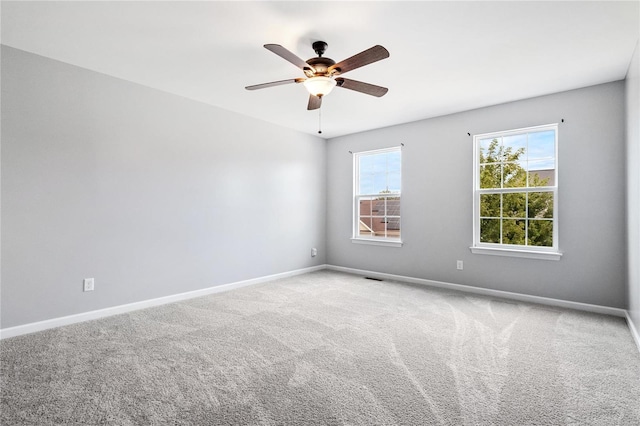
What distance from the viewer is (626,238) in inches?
125

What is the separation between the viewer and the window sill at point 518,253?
11.9 feet

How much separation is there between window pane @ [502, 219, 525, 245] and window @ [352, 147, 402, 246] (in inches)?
57.5

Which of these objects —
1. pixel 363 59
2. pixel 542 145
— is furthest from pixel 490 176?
pixel 363 59

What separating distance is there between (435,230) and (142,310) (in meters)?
3.87

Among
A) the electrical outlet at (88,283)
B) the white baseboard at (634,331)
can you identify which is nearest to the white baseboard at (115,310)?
the electrical outlet at (88,283)

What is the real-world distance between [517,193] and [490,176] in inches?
15.6

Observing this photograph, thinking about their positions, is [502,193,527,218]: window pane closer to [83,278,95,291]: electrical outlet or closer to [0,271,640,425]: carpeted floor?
[0,271,640,425]: carpeted floor

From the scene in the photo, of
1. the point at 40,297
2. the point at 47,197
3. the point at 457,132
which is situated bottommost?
the point at 40,297

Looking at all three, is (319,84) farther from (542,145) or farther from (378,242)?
(378,242)

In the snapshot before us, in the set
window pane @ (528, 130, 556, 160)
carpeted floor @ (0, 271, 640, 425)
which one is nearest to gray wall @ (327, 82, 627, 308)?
window pane @ (528, 130, 556, 160)

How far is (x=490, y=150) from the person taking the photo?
423 centimetres

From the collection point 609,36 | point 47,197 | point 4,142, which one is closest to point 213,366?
point 47,197

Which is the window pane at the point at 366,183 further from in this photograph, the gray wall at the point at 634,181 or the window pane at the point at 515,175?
the gray wall at the point at 634,181

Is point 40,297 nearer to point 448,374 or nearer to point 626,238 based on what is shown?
point 448,374
